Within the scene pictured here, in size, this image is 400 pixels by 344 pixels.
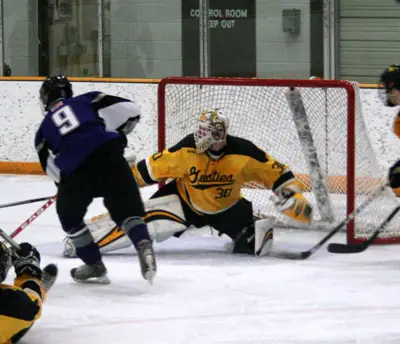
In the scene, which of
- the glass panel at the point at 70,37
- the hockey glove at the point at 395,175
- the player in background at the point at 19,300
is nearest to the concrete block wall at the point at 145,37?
the glass panel at the point at 70,37

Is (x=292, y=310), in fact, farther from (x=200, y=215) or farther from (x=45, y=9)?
(x=45, y=9)

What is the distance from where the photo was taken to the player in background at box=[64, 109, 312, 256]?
455 centimetres

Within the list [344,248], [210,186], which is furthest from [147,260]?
[344,248]

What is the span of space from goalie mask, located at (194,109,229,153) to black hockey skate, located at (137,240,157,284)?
0.70 metres

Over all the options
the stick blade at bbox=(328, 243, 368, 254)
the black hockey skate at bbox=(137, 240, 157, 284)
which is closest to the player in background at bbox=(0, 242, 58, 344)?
the black hockey skate at bbox=(137, 240, 157, 284)

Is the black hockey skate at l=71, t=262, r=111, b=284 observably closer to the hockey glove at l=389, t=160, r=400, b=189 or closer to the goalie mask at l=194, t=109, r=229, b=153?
the goalie mask at l=194, t=109, r=229, b=153

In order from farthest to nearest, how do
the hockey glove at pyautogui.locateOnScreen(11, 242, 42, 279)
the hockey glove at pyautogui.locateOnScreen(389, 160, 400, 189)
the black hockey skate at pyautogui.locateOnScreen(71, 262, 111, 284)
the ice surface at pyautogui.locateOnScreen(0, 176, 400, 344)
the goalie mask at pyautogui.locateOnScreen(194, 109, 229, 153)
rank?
1. the goalie mask at pyautogui.locateOnScreen(194, 109, 229, 153)
2. the hockey glove at pyautogui.locateOnScreen(389, 160, 400, 189)
3. the black hockey skate at pyautogui.locateOnScreen(71, 262, 111, 284)
4. the ice surface at pyautogui.locateOnScreen(0, 176, 400, 344)
5. the hockey glove at pyautogui.locateOnScreen(11, 242, 42, 279)

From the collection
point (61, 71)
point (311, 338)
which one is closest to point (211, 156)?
point (311, 338)

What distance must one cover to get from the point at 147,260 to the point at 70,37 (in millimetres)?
3549

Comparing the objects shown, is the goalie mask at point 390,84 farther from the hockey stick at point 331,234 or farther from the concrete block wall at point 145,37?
the concrete block wall at point 145,37

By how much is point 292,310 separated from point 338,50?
3192 mm

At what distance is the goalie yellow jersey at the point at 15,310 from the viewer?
3.02 meters

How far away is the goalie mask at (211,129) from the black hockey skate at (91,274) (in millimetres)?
679

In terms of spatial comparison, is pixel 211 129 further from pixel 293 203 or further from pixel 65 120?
pixel 65 120
